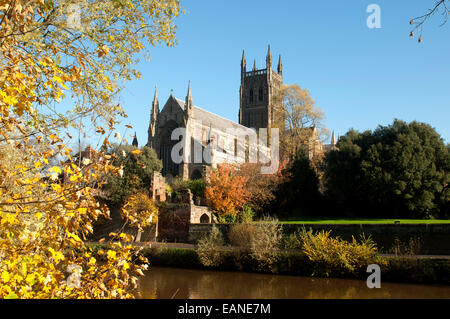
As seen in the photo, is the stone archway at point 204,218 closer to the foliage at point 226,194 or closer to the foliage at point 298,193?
the foliage at point 226,194

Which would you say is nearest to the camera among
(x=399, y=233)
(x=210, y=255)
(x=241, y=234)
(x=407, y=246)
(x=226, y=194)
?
(x=407, y=246)

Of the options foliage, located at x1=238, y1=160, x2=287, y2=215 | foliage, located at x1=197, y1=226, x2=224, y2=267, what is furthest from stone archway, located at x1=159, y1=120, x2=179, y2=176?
foliage, located at x1=197, y1=226, x2=224, y2=267

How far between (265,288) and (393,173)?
17.0m

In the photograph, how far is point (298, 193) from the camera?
100ft

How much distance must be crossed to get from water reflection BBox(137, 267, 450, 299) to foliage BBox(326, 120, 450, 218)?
538 inches

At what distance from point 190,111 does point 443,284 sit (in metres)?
32.6

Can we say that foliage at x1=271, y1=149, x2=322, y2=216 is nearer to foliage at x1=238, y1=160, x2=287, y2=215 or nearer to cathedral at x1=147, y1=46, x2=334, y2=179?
foliage at x1=238, y1=160, x2=287, y2=215

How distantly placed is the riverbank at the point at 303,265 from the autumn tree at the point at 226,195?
8495 millimetres

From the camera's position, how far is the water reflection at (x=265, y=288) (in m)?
11.6

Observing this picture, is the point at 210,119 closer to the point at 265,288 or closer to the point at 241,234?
the point at 241,234

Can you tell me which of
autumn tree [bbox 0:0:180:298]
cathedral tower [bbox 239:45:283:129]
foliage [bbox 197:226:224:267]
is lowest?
foliage [bbox 197:226:224:267]

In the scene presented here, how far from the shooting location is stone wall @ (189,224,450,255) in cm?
1560

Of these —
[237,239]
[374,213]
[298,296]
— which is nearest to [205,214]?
[237,239]

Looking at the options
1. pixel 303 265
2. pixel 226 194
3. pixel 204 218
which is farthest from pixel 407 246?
pixel 204 218
